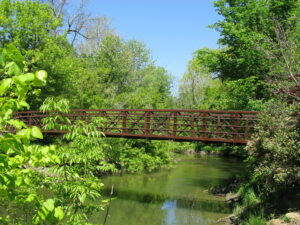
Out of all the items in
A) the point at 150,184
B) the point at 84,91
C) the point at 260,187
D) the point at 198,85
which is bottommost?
the point at 150,184

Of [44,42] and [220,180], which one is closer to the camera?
[220,180]

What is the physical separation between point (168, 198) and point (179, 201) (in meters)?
0.72

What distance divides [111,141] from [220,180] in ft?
22.3

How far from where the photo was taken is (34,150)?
249cm

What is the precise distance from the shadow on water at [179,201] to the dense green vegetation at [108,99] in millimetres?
1211

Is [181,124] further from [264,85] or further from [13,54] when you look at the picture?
[13,54]

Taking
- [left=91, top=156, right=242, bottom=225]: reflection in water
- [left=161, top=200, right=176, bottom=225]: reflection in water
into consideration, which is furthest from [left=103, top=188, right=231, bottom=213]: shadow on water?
[left=161, top=200, right=176, bottom=225]: reflection in water

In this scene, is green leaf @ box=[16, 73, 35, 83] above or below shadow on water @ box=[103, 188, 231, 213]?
above

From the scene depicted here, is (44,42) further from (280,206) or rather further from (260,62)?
(280,206)

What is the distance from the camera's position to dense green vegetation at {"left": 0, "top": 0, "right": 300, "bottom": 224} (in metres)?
2.44

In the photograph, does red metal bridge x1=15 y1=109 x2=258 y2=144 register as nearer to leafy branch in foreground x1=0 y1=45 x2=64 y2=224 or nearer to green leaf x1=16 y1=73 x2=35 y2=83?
leafy branch in foreground x1=0 y1=45 x2=64 y2=224

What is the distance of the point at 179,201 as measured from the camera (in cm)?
1432

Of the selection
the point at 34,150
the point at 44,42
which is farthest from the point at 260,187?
the point at 44,42

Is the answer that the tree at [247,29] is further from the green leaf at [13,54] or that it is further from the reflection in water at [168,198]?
the green leaf at [13,54]
